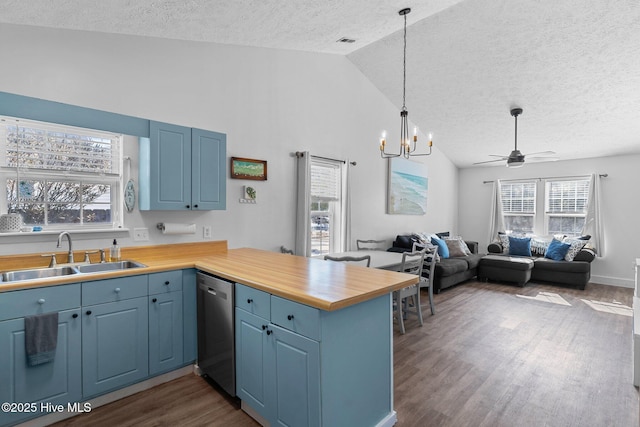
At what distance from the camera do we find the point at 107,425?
2025mm

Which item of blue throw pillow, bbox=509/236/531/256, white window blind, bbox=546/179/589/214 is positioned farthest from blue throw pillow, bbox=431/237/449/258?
white window blind, bbox=546/179/589/214

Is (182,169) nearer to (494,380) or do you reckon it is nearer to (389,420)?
(389,420)

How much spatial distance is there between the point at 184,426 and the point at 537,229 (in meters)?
7.26

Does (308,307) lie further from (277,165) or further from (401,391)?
(277,165)

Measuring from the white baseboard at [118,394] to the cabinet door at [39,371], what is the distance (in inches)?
2.9

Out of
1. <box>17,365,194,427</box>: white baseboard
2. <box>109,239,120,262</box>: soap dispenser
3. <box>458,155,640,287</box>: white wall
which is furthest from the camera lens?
<box>458,155,640,287</box>: white wall

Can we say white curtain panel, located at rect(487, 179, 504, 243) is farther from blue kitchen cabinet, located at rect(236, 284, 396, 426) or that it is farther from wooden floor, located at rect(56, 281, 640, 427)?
blue kitchen cabinet, located at rect(236, 284, 396, 426)

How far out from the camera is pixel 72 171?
2.64m

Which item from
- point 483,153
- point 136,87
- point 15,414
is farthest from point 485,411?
point 483,153

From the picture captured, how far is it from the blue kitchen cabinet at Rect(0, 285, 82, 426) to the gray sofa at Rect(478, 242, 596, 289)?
614 cm

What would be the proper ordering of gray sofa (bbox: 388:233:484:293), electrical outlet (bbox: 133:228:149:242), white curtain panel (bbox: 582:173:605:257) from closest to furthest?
1. electrical outlet (bbox: 133:228:149:242)
2. gray sofa (bbox: 388:233:484:293)
3. white curtain panel (bbox: 582:173:605:257)

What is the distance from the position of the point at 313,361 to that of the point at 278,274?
692mm

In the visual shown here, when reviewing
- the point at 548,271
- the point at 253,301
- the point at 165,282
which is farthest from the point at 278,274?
the point at 548,271

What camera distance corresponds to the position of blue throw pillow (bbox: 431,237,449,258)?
586 cm
